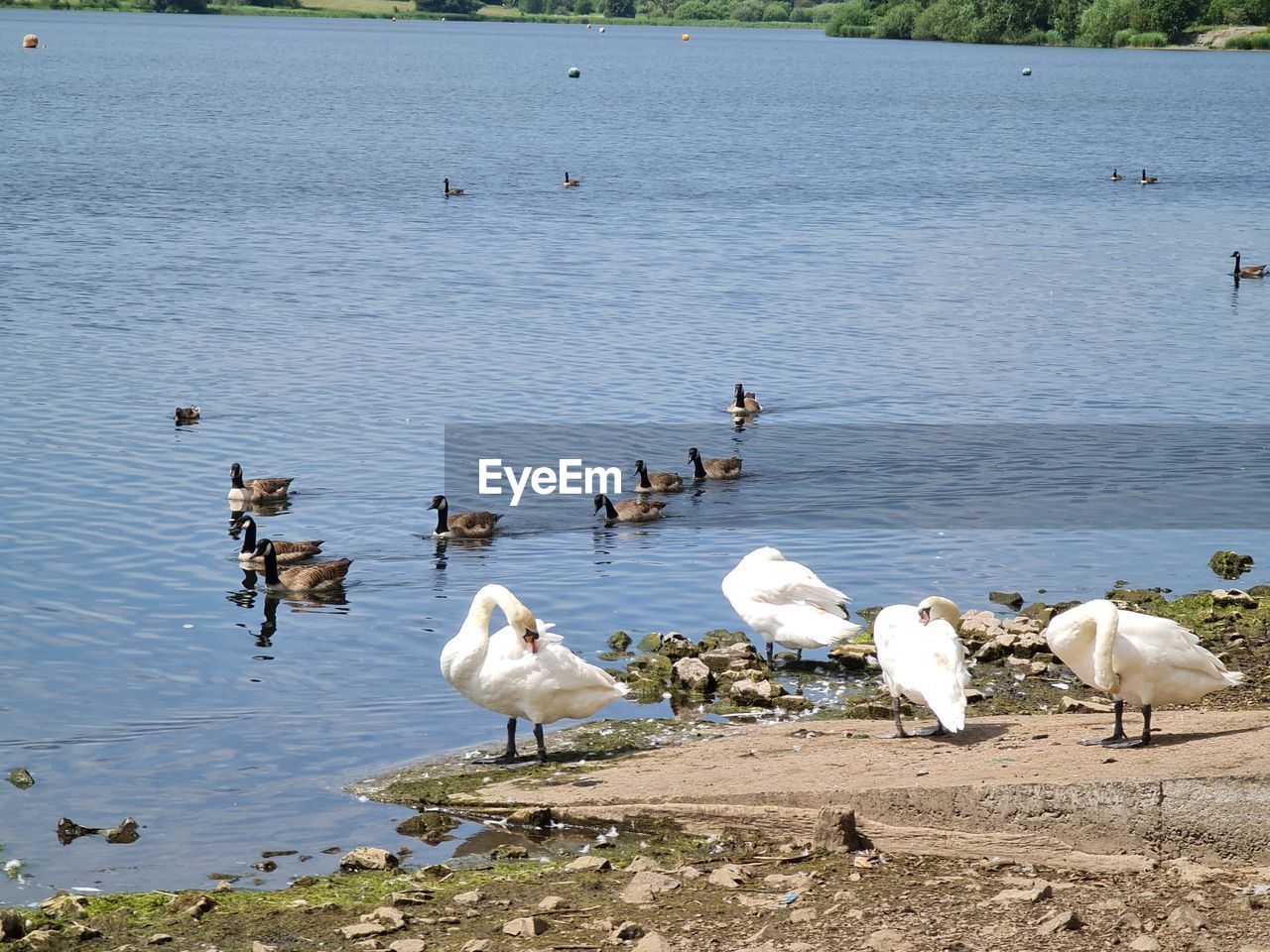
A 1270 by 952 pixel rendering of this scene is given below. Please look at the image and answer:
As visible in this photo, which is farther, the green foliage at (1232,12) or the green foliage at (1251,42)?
the green foliage at (1232,12)

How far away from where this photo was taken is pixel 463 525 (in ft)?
70.3

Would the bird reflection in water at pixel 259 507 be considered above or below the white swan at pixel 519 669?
below

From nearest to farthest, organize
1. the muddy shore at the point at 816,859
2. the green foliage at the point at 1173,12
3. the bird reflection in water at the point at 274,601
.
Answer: the muddy shore at the point at 816,859, the bird reflection in water at the point at 274,601, the green foliage at the point at 1173,12

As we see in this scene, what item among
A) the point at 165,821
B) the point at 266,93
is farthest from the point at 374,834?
the point at 266,93

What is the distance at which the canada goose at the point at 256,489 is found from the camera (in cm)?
2269

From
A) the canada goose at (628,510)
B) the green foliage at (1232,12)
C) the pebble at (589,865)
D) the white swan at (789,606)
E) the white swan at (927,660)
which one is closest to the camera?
the pebble at (589,865)

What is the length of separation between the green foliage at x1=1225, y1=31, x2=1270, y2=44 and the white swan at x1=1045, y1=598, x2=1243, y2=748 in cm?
15792

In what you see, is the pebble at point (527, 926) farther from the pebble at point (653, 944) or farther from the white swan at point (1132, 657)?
the white swan at point (1132, 657)

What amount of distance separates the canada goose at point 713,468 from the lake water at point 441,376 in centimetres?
30

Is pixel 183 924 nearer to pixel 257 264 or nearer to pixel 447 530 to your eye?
pixel 447 530

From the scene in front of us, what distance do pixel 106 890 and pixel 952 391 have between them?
893 inches

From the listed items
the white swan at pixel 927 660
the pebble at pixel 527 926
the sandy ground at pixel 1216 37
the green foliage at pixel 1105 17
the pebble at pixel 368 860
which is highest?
the green foliage at pixel 1105 17

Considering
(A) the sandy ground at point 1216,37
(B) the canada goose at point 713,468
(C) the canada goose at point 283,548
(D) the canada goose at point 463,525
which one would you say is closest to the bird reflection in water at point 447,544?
(D) the canada goose at point 463,525

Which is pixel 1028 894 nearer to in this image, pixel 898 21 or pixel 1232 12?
pixel 1232 12
